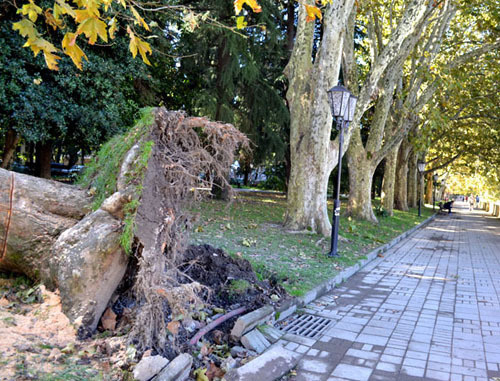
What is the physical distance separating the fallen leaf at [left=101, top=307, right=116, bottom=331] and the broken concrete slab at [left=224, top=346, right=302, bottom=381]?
1.26m

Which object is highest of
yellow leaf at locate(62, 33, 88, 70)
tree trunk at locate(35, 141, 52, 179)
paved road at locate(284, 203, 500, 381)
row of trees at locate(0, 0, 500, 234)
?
row of trees at locate(0, 0, 500, 234)

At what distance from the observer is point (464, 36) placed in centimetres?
2162

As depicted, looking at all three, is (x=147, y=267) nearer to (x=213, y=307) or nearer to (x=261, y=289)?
(x=213, y=307)

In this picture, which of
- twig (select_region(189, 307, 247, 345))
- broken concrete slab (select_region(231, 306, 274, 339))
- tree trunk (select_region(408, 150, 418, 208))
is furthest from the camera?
tree trunk (select_region(408, 150, 418, 208))

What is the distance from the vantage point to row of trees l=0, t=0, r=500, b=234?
446 inches

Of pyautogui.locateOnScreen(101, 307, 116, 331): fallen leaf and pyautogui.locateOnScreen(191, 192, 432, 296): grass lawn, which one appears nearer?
pyautogui.locateOnScreen(101, 307, 116, 331): fallen leaf

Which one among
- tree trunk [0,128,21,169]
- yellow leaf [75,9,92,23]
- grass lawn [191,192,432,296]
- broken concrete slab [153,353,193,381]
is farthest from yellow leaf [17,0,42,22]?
tree trunk [0,128,21,169]

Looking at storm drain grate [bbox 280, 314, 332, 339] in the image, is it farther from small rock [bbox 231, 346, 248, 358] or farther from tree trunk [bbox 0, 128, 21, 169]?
tree trunk [bbox 0, 128, 21, 169]

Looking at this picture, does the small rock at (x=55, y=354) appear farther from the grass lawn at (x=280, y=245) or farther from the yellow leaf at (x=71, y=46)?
the yellow leaf at (x=71, y=46)

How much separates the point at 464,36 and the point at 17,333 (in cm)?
2429

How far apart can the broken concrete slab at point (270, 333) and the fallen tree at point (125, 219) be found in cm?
119

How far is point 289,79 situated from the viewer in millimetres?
12555

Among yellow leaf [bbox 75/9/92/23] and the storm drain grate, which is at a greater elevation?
yellow leaf [bbox 75/9/92/23]

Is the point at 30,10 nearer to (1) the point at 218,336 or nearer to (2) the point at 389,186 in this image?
A: (1) the point at 218,336
